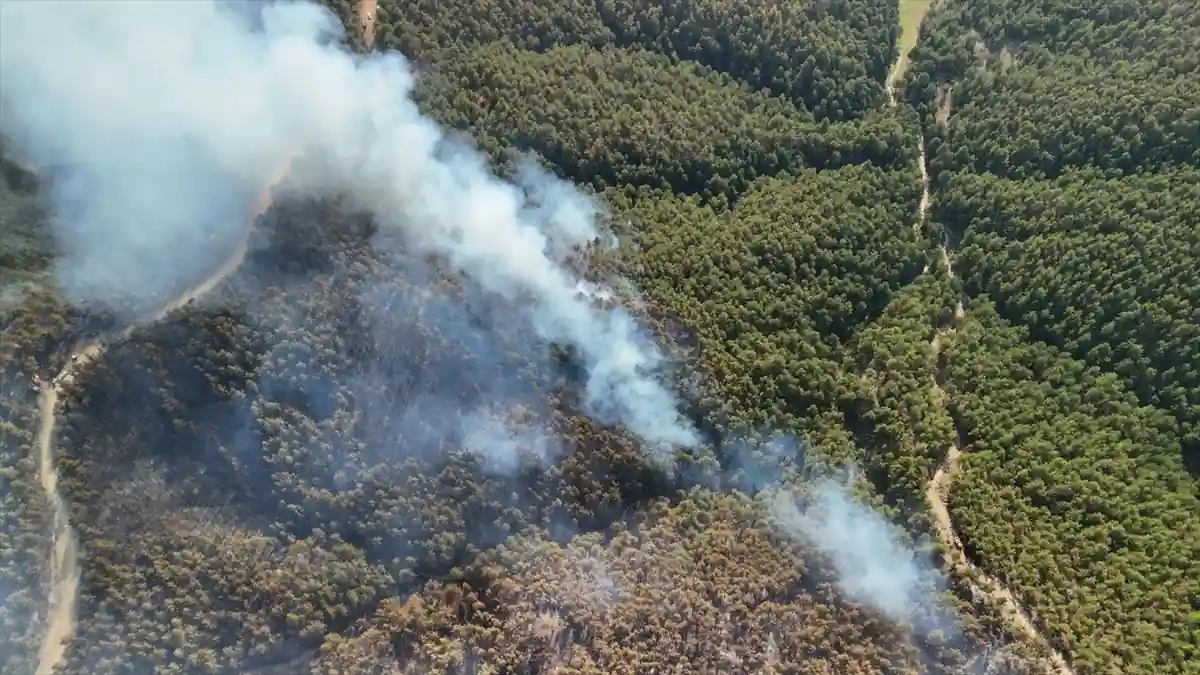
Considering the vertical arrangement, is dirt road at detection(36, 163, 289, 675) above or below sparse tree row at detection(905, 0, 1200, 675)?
below

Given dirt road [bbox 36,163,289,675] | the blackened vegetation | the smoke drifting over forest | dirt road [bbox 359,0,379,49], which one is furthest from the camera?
dirt road [bbox 359,0,379,49]

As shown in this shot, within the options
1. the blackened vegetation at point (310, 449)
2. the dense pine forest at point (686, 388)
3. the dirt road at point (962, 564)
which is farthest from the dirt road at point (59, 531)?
the dirt road at point (962, 564)

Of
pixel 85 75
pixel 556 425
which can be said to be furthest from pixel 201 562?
pixel 85 75

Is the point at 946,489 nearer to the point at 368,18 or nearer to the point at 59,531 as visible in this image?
the point at 368,18

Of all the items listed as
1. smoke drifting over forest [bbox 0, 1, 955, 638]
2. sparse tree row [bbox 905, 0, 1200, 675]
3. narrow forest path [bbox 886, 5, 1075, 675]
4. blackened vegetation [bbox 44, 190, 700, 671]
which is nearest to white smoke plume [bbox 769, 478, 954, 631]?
smoke drifting over forest [bbox 0, 1, 955, 638]

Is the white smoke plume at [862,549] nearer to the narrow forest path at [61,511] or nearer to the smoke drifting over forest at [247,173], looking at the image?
the smoke drifting over forest at [247,173]

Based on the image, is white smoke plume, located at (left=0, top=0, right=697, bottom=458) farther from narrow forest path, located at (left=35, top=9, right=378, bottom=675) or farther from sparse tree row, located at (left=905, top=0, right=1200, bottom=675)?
sparse tree row, located at (left=905, top=0, right=1200, bottom=675)
